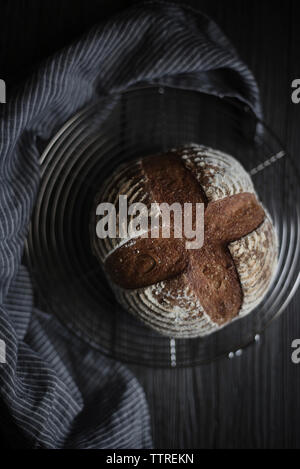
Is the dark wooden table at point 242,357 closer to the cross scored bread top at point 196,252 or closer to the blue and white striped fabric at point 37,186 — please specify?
the blue and white striped fabric at point 37,186

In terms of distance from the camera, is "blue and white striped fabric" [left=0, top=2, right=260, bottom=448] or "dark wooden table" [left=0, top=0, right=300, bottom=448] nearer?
"blue and white striped fabric" [left=0, top=2, right=260, bottom=448]

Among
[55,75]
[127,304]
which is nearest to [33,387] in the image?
[127,304]

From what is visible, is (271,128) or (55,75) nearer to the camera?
(55,75)

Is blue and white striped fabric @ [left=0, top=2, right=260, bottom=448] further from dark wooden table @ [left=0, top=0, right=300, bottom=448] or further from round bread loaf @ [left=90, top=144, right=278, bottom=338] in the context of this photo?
round bread loaf @ [left=90, top=144, right=278, bottom=338]

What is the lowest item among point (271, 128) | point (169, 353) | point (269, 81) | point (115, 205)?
point (169, 353)

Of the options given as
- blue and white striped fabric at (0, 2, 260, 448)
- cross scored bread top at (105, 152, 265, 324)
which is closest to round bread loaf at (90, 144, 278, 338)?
cross scored bread top at (105, 152, 265, 324)

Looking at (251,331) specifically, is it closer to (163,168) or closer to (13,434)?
(163,168)
